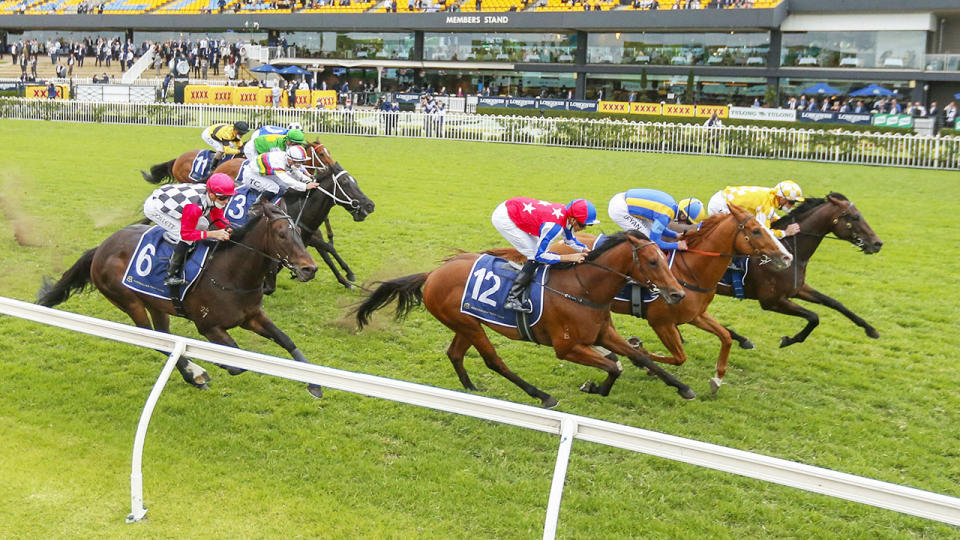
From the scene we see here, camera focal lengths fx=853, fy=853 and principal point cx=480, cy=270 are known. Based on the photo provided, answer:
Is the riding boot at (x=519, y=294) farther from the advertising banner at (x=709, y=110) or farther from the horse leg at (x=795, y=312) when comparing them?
the advertising banner at (x=709, y=110)

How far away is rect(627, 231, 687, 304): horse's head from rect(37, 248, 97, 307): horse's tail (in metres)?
4.01

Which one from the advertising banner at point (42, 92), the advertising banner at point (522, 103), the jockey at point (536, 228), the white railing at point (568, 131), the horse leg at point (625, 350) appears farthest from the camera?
the advertising banner at point (522, 103)

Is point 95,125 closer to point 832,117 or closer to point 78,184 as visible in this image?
point 78,184

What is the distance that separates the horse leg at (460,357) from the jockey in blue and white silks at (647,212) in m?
1.48

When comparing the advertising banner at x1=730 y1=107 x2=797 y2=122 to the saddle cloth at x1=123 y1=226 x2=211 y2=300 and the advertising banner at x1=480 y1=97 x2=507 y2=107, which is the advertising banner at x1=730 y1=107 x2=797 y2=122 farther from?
the saddle cloth at x1=123 y1=226 x2=211 y2=300

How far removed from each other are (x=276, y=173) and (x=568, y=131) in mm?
16510

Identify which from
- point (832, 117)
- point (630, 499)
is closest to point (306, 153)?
point (630, 499)

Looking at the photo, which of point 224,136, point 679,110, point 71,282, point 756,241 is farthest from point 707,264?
point 679,110

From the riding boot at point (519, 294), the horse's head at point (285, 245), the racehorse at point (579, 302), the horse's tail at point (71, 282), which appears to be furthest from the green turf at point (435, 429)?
the horse's head at point (285, 245)

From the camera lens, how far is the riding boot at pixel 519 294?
18.7 feet

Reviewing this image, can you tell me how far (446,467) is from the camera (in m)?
4.95

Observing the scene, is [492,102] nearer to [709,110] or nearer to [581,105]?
[581,105]

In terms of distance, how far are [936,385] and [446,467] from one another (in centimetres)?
407

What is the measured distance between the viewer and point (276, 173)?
27.1ft
